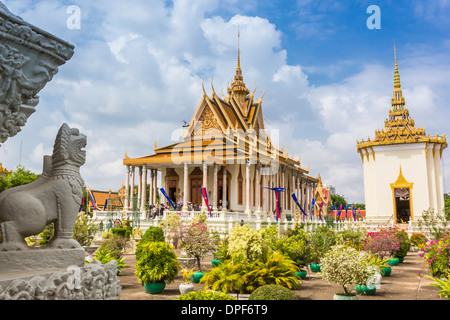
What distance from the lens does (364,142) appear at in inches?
1217

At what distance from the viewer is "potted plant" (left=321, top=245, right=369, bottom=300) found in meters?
7.21

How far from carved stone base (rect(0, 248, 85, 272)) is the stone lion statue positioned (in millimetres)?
112

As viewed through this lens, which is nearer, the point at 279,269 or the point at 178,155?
the point at 279,269

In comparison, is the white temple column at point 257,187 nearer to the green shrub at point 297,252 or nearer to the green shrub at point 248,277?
the green shrub at point 297,252

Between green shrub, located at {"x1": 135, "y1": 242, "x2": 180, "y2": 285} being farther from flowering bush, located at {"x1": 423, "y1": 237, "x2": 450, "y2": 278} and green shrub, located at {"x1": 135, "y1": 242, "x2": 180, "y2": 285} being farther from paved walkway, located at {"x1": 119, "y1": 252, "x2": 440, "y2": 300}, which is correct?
flowering bush, located at {"x1": 423, "y1": 237, "x2": 450, "y2": 278}

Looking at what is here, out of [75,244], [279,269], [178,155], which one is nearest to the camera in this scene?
[75,244]

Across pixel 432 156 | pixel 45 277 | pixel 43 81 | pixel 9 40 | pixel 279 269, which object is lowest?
pixel 279 269

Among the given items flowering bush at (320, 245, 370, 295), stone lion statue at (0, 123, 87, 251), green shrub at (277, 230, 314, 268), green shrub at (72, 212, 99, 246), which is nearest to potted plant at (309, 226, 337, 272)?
green shrub at (277, 230, 314, 268)

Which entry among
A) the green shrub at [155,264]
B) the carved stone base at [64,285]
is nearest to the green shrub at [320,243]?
the green shrub at [155,264]

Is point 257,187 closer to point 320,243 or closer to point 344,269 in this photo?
point 320,243
